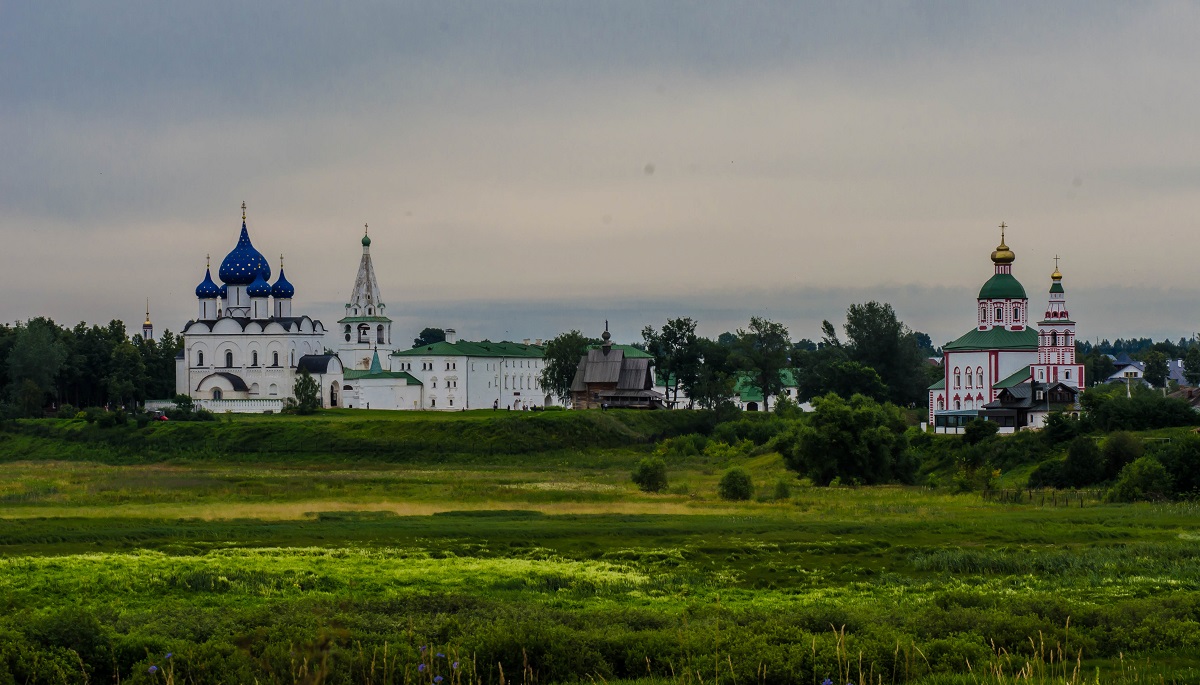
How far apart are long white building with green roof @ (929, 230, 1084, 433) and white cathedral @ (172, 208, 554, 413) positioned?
41.4 metres

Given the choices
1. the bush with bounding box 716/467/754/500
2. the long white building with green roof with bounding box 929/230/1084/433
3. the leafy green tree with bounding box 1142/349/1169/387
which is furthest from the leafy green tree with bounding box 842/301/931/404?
the bush with bounding box 716/467/754/500

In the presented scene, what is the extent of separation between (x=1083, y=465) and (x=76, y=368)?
7337 centimetres

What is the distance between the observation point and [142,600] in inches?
867

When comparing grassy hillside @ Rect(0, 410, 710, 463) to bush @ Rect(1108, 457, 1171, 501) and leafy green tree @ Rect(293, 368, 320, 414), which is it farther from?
bush @ Rect(1108, 457, 1171, 501)

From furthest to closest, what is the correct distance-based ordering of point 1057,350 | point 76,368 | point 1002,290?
point 76,368 < point 1002,290 < point 1057,350

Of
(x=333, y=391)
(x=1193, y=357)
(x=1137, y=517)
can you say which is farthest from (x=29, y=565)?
(x=1193, y=357)

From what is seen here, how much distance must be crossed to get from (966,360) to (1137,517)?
147ft

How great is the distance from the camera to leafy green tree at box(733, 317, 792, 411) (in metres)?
102

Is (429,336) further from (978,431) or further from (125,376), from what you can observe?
(978,431)

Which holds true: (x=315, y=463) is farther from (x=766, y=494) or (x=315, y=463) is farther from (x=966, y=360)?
(x=966, y=360)

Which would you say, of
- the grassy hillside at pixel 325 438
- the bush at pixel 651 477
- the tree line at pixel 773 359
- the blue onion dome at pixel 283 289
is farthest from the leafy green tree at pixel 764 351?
the bush at pixel 651 477

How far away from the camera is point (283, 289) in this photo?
11162 centimetres

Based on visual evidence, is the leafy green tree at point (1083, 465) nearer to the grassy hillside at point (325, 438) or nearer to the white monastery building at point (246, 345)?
the grassy hillside at point (325, 438)

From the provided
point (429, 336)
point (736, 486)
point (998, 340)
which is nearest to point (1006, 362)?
point (998, 340)
